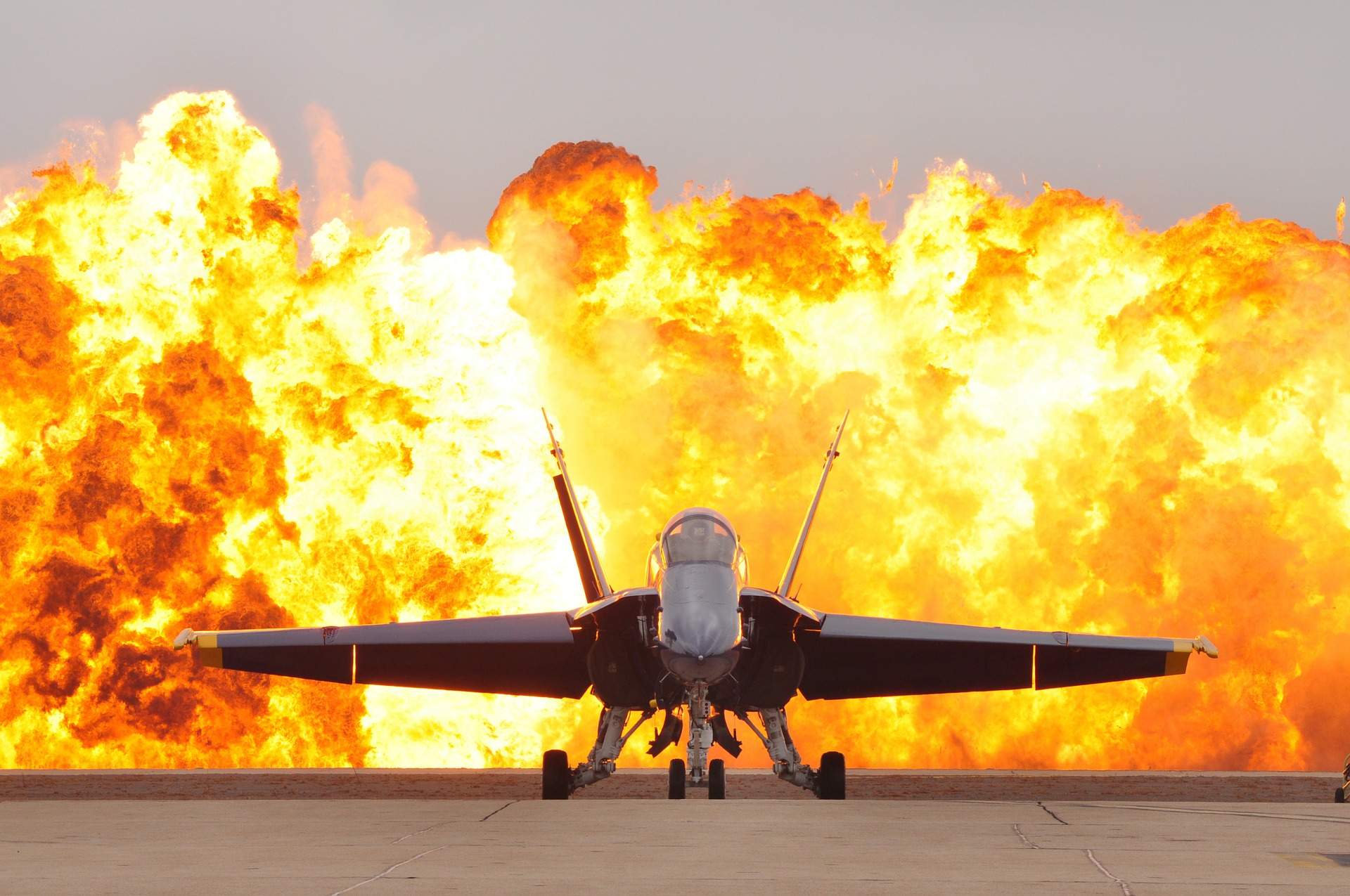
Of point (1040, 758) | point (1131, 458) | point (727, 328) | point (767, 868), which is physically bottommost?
point (1040, 758)

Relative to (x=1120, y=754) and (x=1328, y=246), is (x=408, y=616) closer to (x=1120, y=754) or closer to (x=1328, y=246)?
(x=1120, y=754)

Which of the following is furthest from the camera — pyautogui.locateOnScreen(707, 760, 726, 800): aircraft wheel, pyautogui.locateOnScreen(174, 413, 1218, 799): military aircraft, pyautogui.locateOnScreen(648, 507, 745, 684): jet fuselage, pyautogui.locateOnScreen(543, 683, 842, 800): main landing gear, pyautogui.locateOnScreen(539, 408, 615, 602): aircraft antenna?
pyautogui.locateOnScreen(539, 408, 615, 602): aircraft antenna

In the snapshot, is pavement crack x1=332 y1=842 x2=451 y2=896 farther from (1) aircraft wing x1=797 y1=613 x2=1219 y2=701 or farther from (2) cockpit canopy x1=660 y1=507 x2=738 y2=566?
(1) aircraft wing x1=797 y1=613 x2=1219 y2=701

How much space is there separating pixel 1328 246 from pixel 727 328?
1491cm

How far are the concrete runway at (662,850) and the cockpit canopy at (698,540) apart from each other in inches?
160

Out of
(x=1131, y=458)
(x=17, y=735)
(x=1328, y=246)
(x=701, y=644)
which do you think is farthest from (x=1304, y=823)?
(x=17, y=735)

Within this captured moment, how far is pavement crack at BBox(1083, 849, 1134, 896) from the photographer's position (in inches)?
372

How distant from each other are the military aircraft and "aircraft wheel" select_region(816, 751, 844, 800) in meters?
0.03

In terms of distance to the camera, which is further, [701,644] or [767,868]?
[701,644]

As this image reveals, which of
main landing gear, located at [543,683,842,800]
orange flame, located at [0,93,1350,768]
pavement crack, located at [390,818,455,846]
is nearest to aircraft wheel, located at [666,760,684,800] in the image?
main landing gear, located at [543,683,842,800]

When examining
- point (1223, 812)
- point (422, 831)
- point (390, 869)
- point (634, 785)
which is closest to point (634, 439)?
point (634, 785)

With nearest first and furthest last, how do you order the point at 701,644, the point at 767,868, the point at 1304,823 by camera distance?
the point at 767,868, the point at 1304,823, the point at 701,644

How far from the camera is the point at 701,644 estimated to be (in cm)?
2036

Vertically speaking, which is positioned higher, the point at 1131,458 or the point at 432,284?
the point at 432,284
